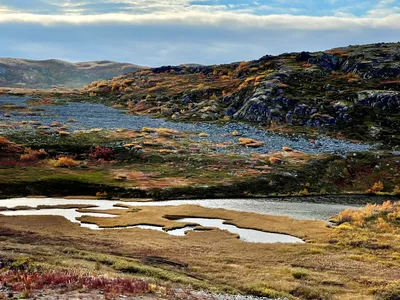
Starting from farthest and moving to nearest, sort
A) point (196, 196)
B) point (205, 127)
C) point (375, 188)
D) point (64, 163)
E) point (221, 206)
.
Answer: point (205, 127)
point (64, 163)
point (375, 188)
point (196, 196)
point (221, 206)

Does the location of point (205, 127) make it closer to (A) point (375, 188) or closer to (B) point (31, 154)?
(B) point (31, 154)

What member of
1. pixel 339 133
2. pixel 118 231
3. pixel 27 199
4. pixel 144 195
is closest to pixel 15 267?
pixel 118 231

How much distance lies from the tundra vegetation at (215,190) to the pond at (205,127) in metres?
2.54

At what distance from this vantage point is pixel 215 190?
312 feet

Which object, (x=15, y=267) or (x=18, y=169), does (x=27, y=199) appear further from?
(x=15, y=267)

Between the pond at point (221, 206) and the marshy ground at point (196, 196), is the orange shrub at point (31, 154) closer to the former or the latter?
the marshy ground at point (196, 196)

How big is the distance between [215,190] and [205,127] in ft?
234

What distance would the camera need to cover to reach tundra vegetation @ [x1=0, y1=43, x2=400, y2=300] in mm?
38219

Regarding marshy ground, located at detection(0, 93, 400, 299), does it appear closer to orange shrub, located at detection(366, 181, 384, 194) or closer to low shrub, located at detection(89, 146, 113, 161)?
low shrub, located at detection(89, 146, 113, 161)

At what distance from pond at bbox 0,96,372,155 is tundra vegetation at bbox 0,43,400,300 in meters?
2.54

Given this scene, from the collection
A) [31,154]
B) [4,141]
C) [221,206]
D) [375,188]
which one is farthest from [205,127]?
[221,206]

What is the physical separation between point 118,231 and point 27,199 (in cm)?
3020

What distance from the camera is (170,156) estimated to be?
120 metres

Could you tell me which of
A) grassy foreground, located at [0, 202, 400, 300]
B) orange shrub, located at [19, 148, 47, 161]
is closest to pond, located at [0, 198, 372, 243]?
grassy foreground, located at [0, 202, 400, 300]
